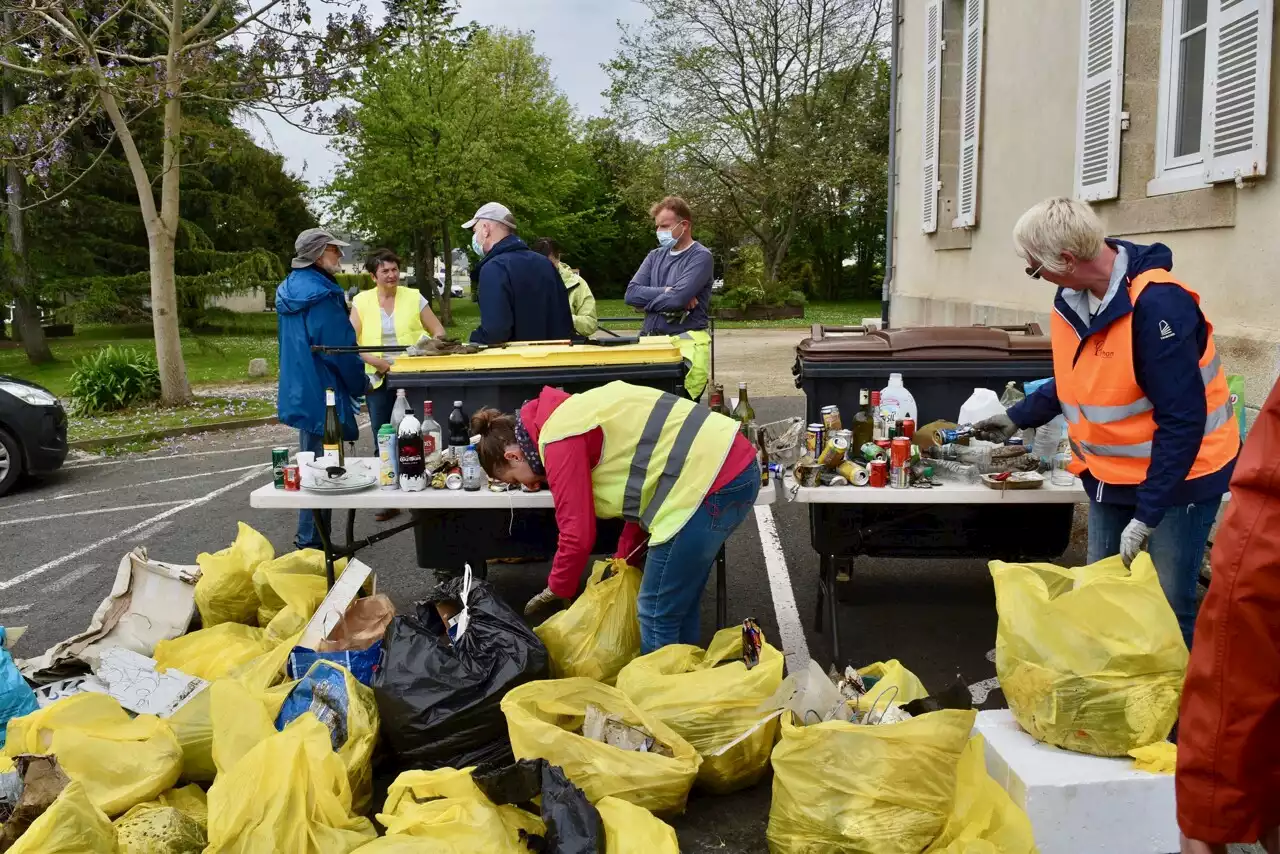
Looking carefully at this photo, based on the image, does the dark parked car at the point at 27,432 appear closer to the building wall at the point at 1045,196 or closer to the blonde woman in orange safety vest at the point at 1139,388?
the blonde woman in orange safety vest at the point at 1139,388

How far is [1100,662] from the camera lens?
2.44m

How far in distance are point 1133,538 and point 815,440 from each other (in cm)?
130

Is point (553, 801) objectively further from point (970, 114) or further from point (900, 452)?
point (970, 114)

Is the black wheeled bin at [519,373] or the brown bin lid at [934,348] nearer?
the brown bin lid at [934,348]

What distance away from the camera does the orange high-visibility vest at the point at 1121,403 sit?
9.13 ft

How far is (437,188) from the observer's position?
25.8 m

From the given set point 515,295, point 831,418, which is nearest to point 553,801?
point 831,418

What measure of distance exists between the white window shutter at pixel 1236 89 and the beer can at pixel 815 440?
8.77 feet

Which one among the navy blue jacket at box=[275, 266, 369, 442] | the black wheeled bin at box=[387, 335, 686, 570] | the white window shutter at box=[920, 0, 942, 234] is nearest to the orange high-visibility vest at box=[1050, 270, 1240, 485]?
the black wheeled bin at box=[387, 335, 686, 570]

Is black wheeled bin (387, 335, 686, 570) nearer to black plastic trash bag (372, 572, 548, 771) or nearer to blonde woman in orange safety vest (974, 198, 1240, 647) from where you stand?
black plastic trash bag (372, 572, 548, 771)

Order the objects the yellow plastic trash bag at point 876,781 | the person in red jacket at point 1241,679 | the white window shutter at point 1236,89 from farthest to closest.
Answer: the white window shutter at point 1236,89
the yellow plastic trash bag at point 876,781
the person in red jacket at point 1241,679

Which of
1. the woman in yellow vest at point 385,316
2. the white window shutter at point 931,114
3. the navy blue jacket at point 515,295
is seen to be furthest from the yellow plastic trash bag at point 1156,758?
the white window shutter at point 931,114

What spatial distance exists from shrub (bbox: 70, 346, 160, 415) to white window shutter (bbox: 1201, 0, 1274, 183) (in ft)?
38.3

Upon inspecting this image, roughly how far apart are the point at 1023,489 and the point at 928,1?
9122mm
